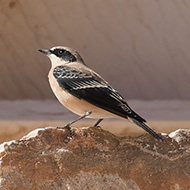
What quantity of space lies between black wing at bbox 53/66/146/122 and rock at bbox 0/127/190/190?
90 millimetres

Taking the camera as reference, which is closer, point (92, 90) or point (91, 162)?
point (91, 162)

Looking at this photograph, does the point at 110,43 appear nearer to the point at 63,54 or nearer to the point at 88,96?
the point at 63,54

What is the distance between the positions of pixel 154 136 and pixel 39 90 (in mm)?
1191

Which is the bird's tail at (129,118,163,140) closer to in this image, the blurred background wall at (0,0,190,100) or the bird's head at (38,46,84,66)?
the bird's head at (38,46,84,66)

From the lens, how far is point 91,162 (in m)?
1.91

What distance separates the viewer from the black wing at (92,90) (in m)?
2.00

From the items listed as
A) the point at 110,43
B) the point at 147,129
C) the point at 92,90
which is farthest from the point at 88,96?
the point at 110,43

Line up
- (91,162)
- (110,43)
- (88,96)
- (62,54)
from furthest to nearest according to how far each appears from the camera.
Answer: (110,43)
(62,54)
(88,96)
(91,162)

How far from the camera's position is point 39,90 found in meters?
3.05

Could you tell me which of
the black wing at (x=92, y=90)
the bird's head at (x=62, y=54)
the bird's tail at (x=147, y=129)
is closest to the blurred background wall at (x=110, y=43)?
the bird's head at (x=62, y=54)

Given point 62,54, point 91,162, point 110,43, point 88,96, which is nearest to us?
point 91,162

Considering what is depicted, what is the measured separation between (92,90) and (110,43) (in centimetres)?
100

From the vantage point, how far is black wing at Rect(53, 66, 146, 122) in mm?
2002

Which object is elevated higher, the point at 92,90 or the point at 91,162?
the point at 92,90
